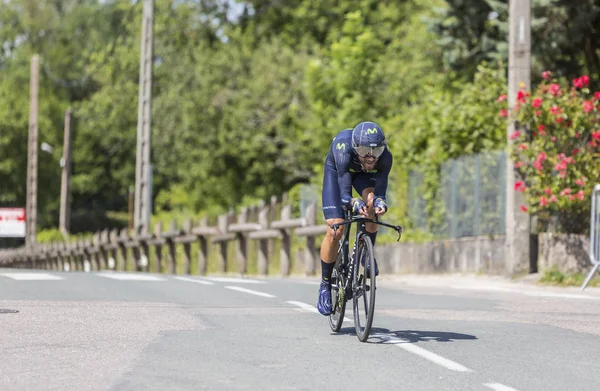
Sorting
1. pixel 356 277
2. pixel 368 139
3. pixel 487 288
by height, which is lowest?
pixel 487 288

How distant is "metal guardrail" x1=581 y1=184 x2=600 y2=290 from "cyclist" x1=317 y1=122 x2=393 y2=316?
7442mm

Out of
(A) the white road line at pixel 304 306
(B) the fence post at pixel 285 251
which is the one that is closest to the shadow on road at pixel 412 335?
(A) the white road line at pixel 304 306

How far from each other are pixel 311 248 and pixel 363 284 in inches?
583

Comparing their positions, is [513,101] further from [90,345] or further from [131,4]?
[131,4]

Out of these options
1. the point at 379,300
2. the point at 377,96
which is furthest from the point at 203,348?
the point at 377,96

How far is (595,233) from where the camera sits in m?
18.2

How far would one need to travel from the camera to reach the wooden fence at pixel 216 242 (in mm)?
25906

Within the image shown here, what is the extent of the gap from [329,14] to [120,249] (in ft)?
53.2

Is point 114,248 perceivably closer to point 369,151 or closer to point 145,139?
point 145,139

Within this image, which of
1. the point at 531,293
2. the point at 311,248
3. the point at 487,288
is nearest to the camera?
the point at 531,293

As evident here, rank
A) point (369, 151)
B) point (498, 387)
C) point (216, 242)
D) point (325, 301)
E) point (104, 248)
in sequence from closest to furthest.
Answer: point (498, 387) < point (369, 151) < point (325, 301) < point (216, 242) < point (104, 248)

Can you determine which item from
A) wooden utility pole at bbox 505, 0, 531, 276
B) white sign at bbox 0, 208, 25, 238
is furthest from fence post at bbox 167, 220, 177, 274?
white sign at bbox 0, 208, 25, 238

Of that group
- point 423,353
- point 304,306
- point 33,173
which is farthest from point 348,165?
point 33,173

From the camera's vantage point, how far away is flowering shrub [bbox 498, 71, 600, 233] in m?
19.3
